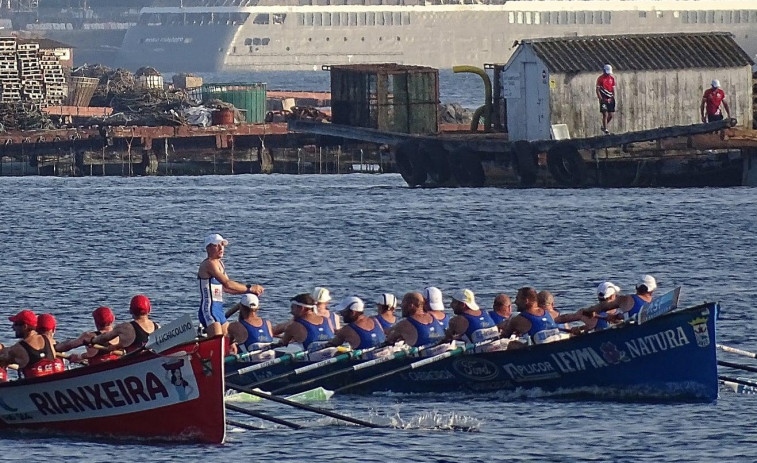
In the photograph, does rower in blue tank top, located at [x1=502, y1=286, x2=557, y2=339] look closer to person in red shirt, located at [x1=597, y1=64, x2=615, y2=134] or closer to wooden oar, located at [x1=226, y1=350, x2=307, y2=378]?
wooden oar, located at [x1=226, y1=350, x2=307, y2=378]

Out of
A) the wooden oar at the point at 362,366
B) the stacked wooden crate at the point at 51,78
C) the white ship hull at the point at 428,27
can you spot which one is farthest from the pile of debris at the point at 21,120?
the white ship hull at the point at 428,27

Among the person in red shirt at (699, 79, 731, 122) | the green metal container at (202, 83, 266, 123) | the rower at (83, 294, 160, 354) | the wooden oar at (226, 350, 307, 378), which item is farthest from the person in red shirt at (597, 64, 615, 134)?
the rower at (83, 294, 160, 354)

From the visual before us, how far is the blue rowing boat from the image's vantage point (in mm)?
25141

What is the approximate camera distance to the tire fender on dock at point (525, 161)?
59.0 meters

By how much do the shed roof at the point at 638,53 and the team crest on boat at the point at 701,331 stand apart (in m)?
34.6

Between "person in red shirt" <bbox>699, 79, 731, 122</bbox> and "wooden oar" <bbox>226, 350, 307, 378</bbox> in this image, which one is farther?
"person in red shirt" <bbox>699, 79, 731, 122</bbox>

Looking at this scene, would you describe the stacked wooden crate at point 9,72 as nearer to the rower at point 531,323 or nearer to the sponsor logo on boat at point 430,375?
the sponsor logo on boat at point 430,375

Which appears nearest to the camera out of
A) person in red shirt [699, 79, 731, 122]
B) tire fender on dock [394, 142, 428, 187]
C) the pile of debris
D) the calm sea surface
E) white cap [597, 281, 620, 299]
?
the calm sea surface

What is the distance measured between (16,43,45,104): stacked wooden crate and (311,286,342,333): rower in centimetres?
5701

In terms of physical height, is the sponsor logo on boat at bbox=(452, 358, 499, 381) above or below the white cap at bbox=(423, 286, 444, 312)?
below

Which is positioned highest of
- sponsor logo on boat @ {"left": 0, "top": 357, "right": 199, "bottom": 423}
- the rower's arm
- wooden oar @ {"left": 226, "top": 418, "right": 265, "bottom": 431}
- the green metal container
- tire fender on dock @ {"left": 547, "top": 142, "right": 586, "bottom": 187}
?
the green metal container

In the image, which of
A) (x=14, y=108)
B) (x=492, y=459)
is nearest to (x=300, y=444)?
(x=492, y=459)

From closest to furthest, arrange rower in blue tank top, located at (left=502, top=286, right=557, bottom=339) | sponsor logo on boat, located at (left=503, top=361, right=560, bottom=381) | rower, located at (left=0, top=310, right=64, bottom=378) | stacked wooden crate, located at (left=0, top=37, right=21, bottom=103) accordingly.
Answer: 1. rower, located at (left=0, top=310, right=64, bottom=378)
2. sponsor logo on boat, located at (left=503, top=361, right=560, bottom=381)
3. rower in blue tank top, located at (left=502, top=286, right=557, bottom=339)
4. stacked wooden crate, located at (left=0, top=37, right=21, bottom=103)

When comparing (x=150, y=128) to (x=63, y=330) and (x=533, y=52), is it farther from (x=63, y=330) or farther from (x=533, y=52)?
(x=63, y=330)
